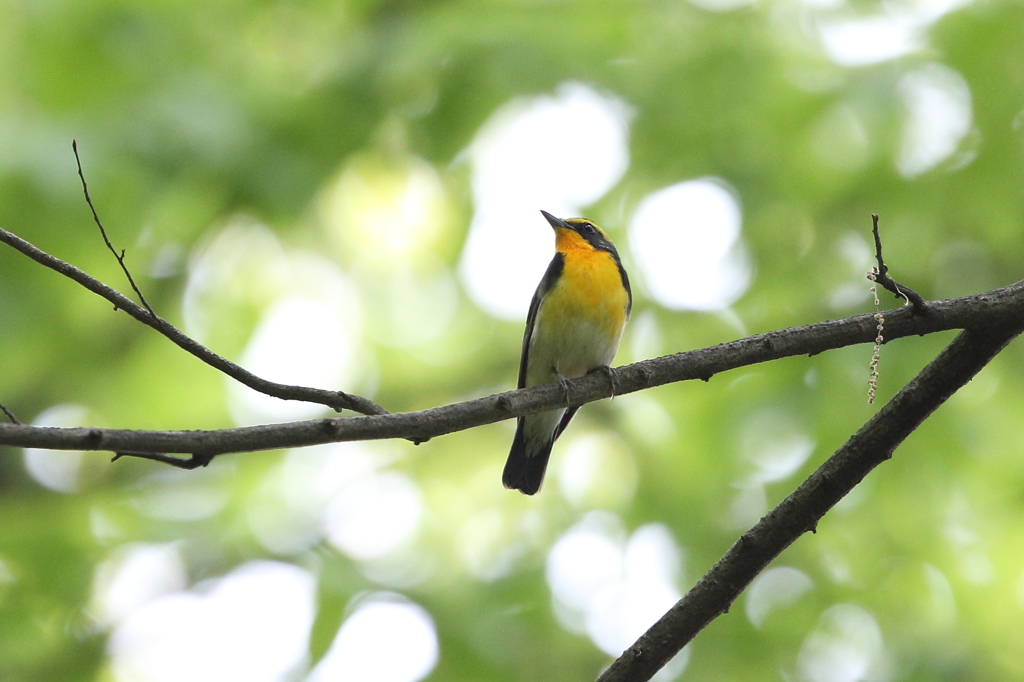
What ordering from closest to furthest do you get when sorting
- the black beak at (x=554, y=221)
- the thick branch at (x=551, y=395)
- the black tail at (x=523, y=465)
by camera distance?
the thick branch at (x=551, y=395) → the black tail at (x=523, y=465) → the black beak at (x=554, y=221)

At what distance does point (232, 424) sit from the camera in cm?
691

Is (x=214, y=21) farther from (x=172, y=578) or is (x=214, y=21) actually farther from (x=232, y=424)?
(x=172, y=578)

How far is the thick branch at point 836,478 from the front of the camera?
3080mm

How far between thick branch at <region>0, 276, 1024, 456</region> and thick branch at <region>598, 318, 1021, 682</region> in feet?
0.40

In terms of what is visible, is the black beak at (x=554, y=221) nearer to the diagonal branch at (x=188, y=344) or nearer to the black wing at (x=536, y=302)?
the black wing at (x=536, y=302)

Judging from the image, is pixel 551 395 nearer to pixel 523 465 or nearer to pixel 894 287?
pixel 894 287

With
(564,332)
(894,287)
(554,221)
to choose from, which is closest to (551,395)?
(894,287)

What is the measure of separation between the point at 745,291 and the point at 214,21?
4.31m

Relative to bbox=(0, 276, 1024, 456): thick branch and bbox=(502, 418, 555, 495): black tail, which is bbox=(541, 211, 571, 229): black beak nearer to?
bbox=(502, 418, 555, 495): black tail

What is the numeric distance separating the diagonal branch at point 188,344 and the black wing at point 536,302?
2855mm

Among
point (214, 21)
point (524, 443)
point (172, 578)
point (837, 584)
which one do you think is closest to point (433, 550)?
point (524, 443)

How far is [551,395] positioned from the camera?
10.5 feet

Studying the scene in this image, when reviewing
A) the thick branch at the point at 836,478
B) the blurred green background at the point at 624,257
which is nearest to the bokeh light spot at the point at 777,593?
the blurred green background at the point at 624,257

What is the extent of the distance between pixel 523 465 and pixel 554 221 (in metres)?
1.88
